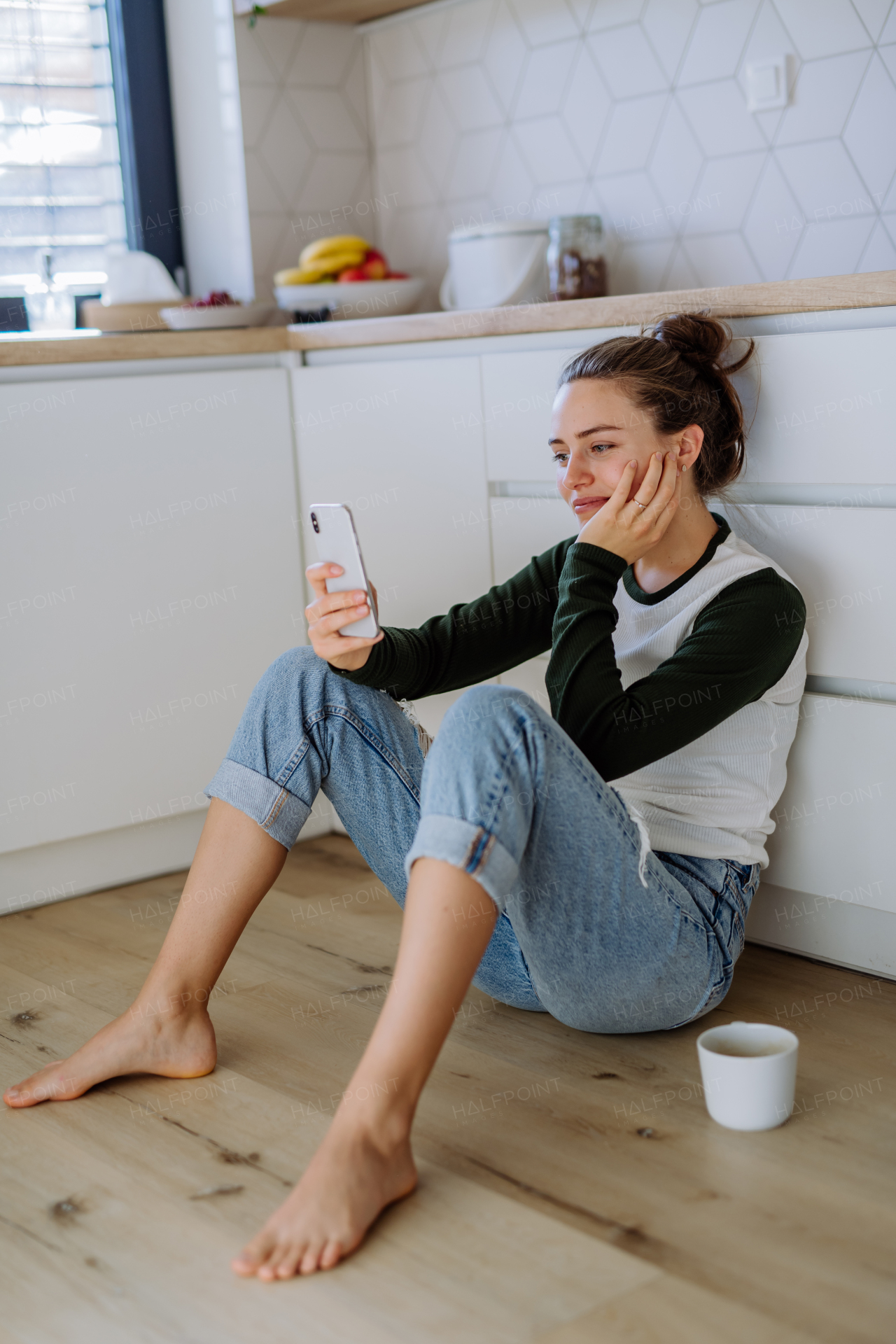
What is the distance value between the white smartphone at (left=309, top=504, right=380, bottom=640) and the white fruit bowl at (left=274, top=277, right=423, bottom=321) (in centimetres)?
111

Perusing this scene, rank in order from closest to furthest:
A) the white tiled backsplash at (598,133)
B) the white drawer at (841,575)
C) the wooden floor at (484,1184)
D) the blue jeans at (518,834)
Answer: the wooden floor at (484,1184)
the blue jeans at (518,834)
the white drawer at (841,575)
the white tiled backsplash at (598,133)

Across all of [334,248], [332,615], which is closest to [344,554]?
[332,615]

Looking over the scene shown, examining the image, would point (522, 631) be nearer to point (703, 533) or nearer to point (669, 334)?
point (703, 533)

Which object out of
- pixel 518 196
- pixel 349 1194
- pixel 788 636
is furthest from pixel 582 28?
pixel 349 1194

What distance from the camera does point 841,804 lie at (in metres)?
1.64

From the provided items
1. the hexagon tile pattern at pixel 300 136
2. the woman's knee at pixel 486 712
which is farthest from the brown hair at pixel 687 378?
the hexagon tile pattern at pixel 300 136

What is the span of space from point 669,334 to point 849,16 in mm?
737

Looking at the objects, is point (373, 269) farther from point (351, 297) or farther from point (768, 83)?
point (768, 83)

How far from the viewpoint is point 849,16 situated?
1952mm

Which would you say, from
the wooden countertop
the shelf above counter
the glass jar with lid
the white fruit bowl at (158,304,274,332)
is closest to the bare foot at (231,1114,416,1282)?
the wooden countertop

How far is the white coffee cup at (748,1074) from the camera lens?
1.30m

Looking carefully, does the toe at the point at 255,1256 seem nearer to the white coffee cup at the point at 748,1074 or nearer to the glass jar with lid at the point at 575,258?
the white coffee cup at the point at 748,1074

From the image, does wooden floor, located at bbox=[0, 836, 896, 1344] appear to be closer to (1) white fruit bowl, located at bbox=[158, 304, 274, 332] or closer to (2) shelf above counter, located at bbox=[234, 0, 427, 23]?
(1) white fruit bowl, located at bbox=[158, 304, 274, 332]

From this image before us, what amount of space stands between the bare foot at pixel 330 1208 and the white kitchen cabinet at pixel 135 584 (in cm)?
107
